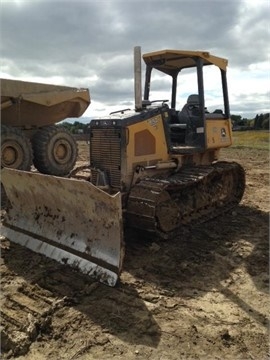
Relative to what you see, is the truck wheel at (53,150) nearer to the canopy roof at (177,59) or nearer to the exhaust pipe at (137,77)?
the canopy roof at (177,59)

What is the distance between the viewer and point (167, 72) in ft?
26.6

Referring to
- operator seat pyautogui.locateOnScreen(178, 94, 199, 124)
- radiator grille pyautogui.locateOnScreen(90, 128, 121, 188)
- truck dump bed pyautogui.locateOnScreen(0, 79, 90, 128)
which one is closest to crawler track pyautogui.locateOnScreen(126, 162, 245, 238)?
radiator grille pyautogui.locateOnScreen(90, 128, 121, 188)

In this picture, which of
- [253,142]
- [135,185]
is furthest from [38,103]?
[253,142]

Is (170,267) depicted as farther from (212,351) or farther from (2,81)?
(2,81)

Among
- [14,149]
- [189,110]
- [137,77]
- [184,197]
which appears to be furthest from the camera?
[14,149]

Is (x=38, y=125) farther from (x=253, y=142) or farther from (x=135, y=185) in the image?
(x=253, y=142)

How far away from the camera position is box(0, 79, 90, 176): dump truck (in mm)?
8500

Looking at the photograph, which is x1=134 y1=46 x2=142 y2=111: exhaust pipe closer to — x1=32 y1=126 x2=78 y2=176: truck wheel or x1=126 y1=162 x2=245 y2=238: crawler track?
x1=126 y1=162 x2=245 y2=238: crawler track

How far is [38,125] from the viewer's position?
32.2 ft

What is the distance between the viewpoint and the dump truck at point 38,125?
Result: 8500 millimetres

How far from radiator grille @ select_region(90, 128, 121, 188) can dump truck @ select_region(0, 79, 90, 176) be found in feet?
8.63

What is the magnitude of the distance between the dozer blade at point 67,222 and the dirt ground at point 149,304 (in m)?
0.15

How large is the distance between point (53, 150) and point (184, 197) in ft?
12.6

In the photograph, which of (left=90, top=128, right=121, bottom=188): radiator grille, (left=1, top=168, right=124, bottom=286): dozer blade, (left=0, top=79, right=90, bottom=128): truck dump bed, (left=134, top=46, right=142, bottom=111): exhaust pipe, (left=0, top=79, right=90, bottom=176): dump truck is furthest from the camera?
(left=0, top=79, right=90, bottom=128): truck dump bed
